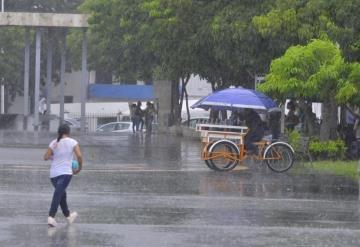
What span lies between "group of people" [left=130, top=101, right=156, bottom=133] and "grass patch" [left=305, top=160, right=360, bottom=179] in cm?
2224

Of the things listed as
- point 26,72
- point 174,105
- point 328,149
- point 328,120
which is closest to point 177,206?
point 328,149

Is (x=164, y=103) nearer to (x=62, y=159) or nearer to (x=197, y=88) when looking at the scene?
(x=197, y=88)

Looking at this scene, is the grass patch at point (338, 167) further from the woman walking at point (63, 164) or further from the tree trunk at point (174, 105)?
the tree trunk at point (174, 105)

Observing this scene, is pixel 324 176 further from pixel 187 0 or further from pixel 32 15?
pixel 32 15

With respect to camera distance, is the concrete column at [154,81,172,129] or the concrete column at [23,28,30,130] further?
the concrete column at [154,81,172,129]

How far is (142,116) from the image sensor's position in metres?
53.0

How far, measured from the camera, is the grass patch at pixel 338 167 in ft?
84.4

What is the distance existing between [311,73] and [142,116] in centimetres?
2491

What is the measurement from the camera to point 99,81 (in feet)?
267

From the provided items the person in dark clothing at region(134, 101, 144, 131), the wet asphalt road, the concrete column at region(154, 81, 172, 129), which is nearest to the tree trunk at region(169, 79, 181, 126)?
the concrete column at region(154, 81, 172, 129)

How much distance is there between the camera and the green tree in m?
28.1

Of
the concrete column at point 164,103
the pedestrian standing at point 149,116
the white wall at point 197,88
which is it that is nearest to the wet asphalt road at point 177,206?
the pedestrian standing at point 149,116

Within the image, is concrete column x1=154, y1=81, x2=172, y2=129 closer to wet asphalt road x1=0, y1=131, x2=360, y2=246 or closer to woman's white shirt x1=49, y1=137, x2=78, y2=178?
wet asphalt road x1=0, y1=131, x2=360, y2=246

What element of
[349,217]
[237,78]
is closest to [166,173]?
[349,217]
